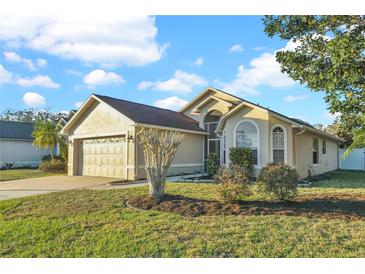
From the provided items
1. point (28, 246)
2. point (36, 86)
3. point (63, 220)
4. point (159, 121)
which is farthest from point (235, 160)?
point (36, 86)

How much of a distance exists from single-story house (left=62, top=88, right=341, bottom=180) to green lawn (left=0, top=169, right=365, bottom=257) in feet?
26.1

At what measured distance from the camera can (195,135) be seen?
18.5 metres

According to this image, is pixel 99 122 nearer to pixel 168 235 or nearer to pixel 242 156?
pixel 242 156

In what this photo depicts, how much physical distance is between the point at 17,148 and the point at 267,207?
2687 cm

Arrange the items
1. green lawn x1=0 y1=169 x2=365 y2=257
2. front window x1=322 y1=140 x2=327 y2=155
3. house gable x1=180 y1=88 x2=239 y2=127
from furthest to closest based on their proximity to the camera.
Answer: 1. front window x1=322 y1=140 x2=327 y2=155
2. house gable x1=180 y1=88 x2=239 y2=127
3. green lawn x1=0 y1=169 x2=365 y2=257

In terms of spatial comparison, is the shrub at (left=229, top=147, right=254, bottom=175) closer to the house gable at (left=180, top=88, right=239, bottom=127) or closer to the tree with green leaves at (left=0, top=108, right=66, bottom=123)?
the house gable at (left=180, top=88, right=239, bottom=127)

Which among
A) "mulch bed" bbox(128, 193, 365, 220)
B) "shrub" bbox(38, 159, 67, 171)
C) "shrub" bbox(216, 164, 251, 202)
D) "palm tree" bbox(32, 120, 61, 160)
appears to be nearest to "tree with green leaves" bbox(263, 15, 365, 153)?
"mulch bed" bbox(128, 193, 365, 220)

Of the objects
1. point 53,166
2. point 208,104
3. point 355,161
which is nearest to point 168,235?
point 208,104

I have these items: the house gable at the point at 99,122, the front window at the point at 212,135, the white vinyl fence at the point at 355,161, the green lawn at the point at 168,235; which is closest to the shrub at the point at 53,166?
the house gable at the point at 99,122

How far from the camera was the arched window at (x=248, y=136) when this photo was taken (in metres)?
15.1

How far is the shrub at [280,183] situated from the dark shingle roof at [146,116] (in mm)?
8610

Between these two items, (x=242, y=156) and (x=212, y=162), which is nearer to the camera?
(x=242, y=156)

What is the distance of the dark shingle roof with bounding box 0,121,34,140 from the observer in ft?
87.0
